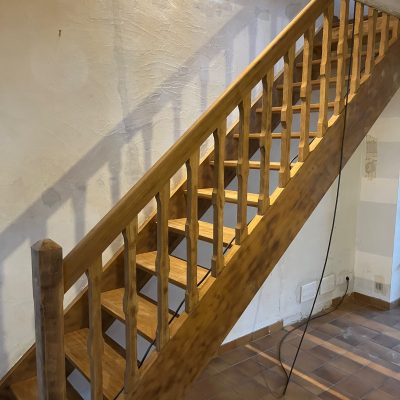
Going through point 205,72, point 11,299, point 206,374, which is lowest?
point 206,374

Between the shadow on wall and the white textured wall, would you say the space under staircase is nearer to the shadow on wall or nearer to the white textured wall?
the shadow on wall

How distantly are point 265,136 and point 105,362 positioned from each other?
135 cm

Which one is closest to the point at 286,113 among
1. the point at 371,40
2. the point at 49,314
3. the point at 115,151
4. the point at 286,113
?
the point at 286,113

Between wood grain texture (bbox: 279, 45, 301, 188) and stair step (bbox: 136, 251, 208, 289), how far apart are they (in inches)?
24.1

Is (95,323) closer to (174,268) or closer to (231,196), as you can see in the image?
(174,268)

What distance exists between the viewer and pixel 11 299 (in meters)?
2.01

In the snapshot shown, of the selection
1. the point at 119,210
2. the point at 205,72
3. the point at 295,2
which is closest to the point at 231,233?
the point at 119,210

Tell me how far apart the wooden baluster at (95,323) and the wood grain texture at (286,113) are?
1007mm

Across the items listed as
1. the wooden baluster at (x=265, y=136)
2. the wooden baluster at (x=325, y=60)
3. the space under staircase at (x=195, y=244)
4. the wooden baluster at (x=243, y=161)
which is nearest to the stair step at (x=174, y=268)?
the space under staircase at (x=195, y=244)

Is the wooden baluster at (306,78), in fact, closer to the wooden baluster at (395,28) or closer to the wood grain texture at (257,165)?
the wood grain texture at (257,165)

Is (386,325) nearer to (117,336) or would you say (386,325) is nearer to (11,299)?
(117,336)

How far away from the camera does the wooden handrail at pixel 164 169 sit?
4.43 ft

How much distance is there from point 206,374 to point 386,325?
5.61ft

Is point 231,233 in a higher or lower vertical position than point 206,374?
higher
